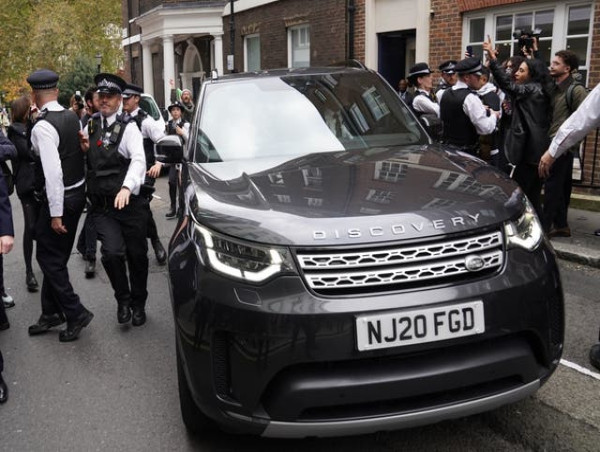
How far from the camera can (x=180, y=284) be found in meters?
2.71

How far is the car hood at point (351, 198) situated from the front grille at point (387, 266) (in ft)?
0.16

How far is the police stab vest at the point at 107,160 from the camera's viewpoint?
4.58 metres

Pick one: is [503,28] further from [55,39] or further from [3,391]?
[55,39]

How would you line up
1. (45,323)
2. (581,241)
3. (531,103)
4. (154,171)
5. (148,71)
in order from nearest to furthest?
(45,323) < (154,171) < (531,103) < (581,241) < (148,71)

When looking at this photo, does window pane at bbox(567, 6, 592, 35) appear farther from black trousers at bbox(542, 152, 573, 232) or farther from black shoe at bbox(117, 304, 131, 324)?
black shoe at bbox(117, 304, 131, 324)

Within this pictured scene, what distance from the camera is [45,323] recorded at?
4871 mm

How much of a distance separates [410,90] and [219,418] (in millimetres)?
7221

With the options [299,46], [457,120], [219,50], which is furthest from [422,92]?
[219,50]

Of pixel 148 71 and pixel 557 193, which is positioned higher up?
pixel 148 71

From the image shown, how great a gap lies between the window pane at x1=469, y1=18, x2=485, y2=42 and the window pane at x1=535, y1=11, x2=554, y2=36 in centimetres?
105

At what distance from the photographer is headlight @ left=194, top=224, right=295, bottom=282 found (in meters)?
2.43

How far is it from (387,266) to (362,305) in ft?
0.61

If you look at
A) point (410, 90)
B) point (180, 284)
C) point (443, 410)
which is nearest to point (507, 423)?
point (443, 410)

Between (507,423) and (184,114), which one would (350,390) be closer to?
(507,423)
